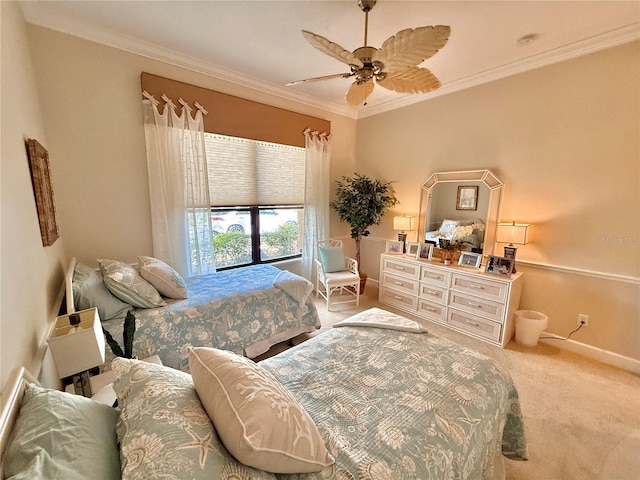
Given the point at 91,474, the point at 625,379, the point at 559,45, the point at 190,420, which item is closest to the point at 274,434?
the point at 190,420

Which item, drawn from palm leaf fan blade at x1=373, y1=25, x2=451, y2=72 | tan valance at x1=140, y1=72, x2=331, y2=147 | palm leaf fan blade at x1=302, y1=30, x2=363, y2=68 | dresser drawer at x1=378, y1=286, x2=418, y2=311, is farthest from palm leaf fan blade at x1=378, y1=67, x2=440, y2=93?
dresser drawer at x1=378, y1=286, x2=418, y2=311

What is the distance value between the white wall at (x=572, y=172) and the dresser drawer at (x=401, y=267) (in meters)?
1.07

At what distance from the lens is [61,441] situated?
650 millimetres

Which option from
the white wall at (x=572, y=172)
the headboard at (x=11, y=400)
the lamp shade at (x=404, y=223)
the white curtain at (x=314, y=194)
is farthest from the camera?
the white curtain at (x=314, y=194)

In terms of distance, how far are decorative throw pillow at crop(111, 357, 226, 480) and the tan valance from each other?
2.67 m

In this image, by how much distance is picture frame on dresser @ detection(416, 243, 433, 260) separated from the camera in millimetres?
3299

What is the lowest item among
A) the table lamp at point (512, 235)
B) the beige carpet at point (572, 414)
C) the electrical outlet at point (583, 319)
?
the beige carpet at point (572, 414)

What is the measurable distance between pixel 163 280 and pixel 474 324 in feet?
10.1

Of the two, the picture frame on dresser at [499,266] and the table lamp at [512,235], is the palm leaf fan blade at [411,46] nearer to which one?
the table lamp at [512,235]

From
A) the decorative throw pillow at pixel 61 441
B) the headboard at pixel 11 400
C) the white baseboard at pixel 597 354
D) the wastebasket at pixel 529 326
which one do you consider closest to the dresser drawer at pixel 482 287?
the wastebasket at pixel 529 326

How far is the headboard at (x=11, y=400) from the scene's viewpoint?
706mm

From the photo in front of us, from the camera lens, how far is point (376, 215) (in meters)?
3.80

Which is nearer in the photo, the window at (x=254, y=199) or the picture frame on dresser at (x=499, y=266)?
the picture frame on dresser at (x=499, y=266)

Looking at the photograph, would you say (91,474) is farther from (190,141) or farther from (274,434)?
(190,141)
